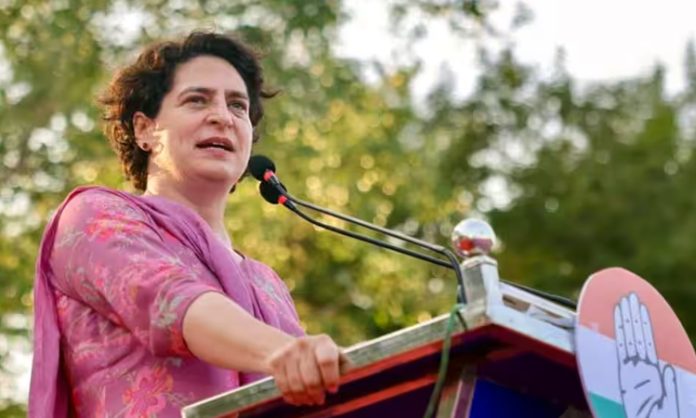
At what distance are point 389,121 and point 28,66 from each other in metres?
2.25

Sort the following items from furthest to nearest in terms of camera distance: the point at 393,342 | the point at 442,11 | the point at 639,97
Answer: the point at 639,97 < the point at 442,11 < the point at 393,342

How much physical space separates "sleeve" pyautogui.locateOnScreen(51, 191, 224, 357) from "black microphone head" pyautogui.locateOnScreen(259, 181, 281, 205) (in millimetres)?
287

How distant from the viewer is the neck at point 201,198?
133 inches

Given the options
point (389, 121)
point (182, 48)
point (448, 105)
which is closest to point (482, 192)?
point (448, 105)

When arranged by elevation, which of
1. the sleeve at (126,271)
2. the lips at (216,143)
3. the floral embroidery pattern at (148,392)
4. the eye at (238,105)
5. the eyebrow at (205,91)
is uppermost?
the eyebrow at (205,91)

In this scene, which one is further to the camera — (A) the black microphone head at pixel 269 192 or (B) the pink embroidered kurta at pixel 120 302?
(A) the black microphone head at pixel 269 192

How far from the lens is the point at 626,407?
2.56 meters

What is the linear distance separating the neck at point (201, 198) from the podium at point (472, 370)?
77 centimetres

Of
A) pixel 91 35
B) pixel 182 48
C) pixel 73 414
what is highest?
pixel 91 35

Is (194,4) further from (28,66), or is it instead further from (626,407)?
(626,407)

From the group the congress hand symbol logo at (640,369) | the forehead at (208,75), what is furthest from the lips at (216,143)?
the congress hand symbol logo at (640,369)

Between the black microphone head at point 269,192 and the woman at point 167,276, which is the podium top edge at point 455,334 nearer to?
the woman at point 167,276

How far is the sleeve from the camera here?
2.80 m

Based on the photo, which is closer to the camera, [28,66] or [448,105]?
[28,66]
